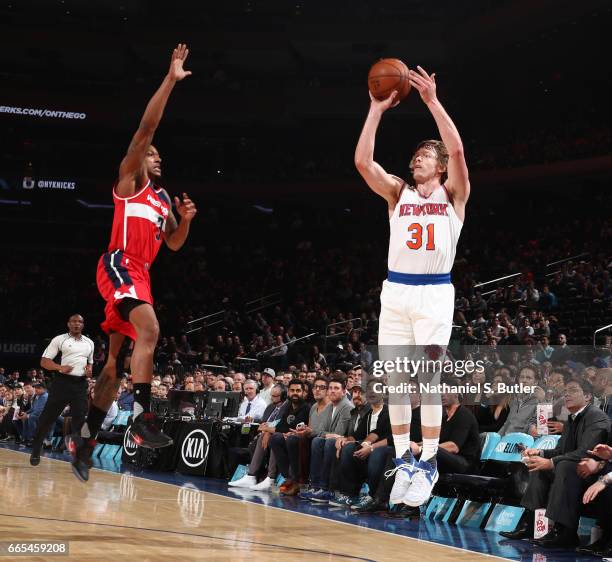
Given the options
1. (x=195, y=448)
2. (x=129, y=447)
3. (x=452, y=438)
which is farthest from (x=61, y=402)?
(x=129, y=447)

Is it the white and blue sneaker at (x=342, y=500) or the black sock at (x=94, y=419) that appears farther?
the white and blue sneaker at (x=342, y=500)

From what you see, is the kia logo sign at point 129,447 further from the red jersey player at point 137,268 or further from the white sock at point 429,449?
the white sock at point 429,449

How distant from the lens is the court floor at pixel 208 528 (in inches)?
270

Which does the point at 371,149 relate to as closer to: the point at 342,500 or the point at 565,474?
the point at 565,474

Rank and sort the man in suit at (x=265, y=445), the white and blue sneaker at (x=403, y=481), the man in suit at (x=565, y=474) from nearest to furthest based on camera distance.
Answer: the white and blue sneaker at (x=403, y=481), the man in suit at (x=565, y=474), the man in suit at (x=265, y=445)

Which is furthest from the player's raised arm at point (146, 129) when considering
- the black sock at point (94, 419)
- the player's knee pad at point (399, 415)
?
the player's knee pad at point (399, 415)

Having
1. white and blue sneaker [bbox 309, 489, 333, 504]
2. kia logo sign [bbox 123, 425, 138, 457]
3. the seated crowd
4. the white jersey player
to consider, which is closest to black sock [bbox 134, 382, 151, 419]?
the white jersey player

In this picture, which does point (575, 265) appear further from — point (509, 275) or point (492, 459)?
point (492, 459)

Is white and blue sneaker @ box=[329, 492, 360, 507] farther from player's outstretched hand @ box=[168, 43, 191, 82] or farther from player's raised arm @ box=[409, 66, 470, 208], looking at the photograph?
player's outstretched hand @ box=[168, 43, 191, 82]

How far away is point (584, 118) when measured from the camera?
1135 inches

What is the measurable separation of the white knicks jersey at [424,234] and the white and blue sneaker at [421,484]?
134 centimetres

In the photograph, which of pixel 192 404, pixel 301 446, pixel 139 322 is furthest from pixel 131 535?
pixel 192 404

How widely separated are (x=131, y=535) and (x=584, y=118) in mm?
24992

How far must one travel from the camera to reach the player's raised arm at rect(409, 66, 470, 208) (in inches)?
228
